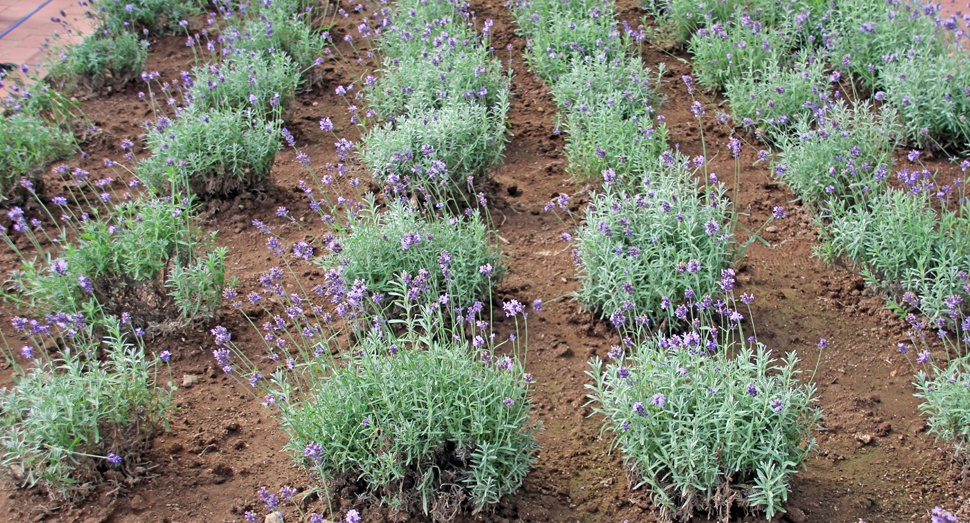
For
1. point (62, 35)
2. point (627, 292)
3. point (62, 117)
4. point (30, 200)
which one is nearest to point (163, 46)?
point (62, 35)

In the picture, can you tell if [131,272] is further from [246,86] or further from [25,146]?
[246,86]

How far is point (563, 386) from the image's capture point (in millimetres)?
3566

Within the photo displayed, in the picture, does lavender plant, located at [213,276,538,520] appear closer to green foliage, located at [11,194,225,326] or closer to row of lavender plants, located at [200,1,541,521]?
row of lavender plants, located at [200,1,541,521]

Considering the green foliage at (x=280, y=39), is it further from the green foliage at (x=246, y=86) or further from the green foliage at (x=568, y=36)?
the green foliage at (x=568, y=36)

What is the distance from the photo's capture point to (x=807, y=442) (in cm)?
324

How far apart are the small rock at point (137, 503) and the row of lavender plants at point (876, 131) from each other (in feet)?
10.7

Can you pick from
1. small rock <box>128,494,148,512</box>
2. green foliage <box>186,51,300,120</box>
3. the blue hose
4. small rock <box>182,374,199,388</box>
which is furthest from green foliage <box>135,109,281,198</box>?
the blue hose

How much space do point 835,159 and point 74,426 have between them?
4.15 meters

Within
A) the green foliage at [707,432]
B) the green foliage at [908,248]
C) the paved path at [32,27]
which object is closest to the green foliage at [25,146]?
the paved path at [32,27]

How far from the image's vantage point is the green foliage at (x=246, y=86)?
521cm

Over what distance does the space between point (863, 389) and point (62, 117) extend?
5636mm

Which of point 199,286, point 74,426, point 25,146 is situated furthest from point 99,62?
point 74,426

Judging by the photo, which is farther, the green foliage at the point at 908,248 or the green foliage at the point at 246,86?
the green foliage at the point at 246,86

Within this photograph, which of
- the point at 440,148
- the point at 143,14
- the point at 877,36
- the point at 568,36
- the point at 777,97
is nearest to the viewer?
the point at 440,148
